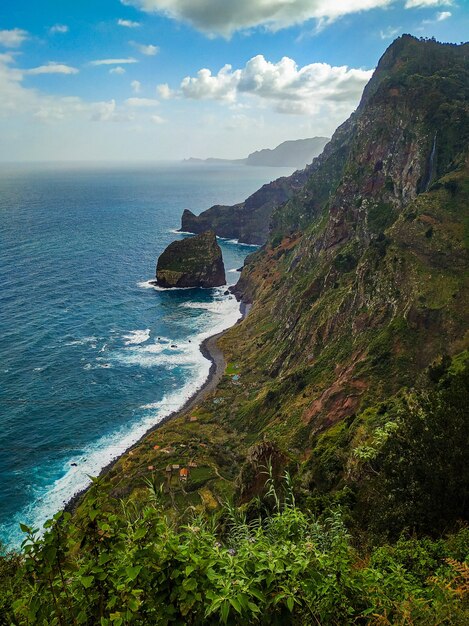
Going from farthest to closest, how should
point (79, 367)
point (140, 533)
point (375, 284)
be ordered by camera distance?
point (79, 367) < point (375, 284) < point (140, 533)

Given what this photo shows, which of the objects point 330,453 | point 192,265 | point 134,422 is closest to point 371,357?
point 330,453

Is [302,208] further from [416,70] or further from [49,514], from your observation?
[49,514]

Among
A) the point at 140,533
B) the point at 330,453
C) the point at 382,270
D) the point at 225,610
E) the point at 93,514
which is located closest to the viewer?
the point at 225,610

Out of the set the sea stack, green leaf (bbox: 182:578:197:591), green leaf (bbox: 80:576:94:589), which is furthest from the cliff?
the sea stack

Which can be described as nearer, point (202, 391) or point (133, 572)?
point (133, 572)

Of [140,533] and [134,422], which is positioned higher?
[140,533]

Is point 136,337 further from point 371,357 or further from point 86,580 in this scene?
point 86,580

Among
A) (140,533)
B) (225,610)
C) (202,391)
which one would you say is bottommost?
(202,391)
